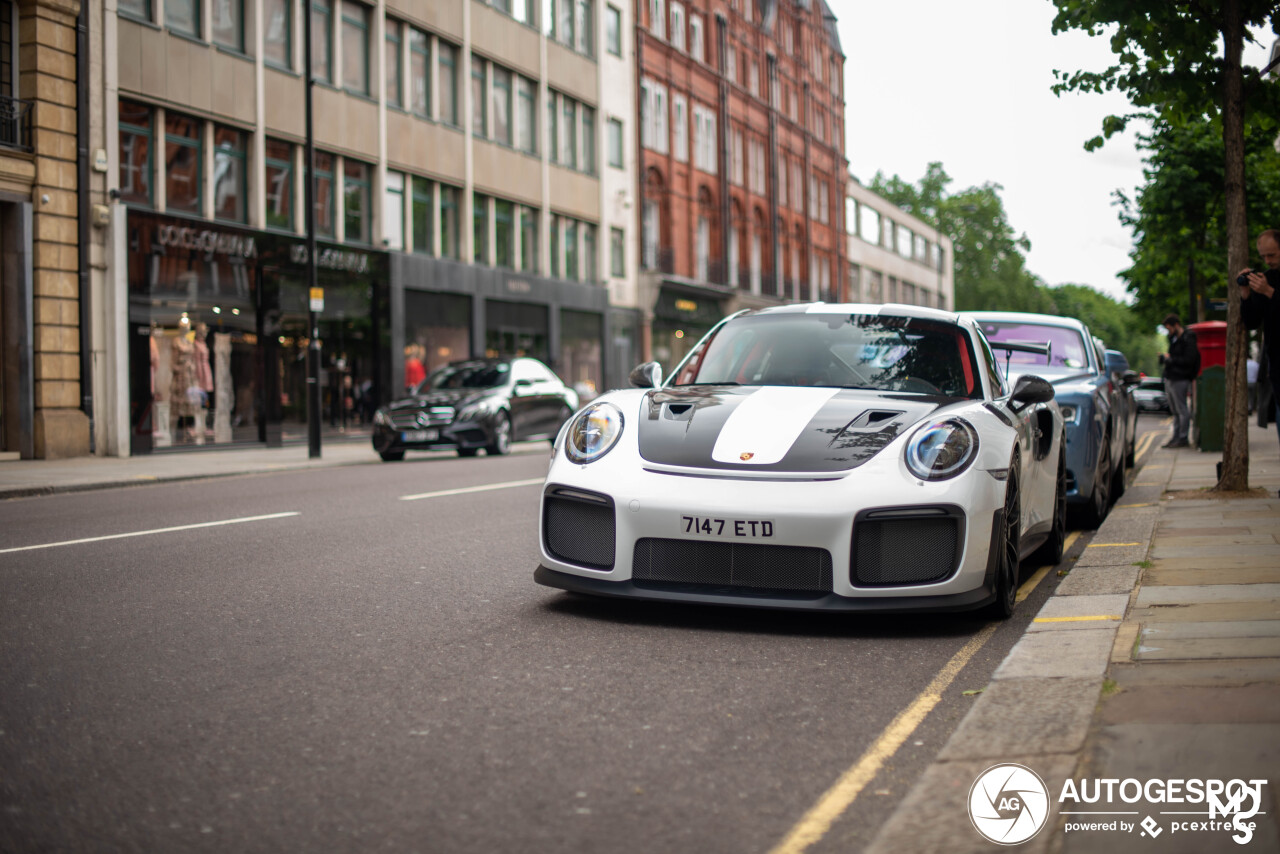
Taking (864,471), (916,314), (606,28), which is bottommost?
(864,471)

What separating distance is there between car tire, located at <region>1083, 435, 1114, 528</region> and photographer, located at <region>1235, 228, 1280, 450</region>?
4.11 feet

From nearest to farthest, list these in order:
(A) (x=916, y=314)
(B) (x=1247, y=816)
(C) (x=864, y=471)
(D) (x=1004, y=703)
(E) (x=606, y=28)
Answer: (B) (x=1247, y=816)
(D) (x=1004, y=703)
(C) (x=864, y=471)
(A) (x=916, y=314)
(E) (x=606, y=28)

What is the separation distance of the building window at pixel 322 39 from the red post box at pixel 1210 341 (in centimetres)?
1820

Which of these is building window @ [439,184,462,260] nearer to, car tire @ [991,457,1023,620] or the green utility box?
the green utility box

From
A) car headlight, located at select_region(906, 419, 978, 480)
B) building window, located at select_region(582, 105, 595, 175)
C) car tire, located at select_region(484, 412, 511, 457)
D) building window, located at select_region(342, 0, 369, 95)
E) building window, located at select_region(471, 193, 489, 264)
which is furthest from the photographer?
building window, located at select_region(582, 105, 595, 175)

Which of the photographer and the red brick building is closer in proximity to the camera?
the photographer

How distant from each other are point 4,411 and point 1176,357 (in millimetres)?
17396

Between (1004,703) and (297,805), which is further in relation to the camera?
(1004,703)

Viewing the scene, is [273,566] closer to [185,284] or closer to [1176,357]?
[1176,357]

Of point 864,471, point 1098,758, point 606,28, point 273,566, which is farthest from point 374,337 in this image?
point 1098,758

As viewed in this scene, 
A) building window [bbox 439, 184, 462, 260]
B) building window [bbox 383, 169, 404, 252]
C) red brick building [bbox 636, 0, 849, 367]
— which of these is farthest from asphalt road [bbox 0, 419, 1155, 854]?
red brick building [bbox 636, 0, 849, 367]

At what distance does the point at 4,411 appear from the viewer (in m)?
20.1

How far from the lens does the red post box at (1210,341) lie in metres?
18.7

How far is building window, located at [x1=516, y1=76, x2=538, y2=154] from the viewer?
35.7 metres
